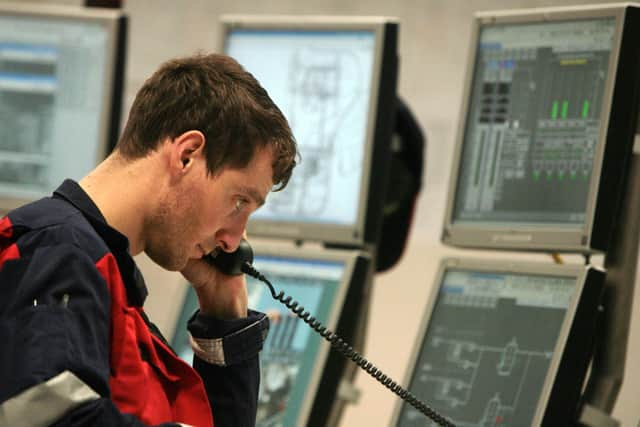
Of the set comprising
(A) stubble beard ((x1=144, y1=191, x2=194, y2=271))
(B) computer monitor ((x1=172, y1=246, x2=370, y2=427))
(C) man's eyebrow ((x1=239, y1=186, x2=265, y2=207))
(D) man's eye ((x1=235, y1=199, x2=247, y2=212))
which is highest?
(C) man's eyebrow ((x1=239, y1=186, x2=265, y2=207))

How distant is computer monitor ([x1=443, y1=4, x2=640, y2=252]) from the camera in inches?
112

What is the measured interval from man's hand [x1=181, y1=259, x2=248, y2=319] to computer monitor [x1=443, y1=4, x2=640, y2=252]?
0.84m

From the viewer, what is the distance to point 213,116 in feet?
6.52

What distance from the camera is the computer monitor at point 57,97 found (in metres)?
3.91

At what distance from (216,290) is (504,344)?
2.63ft

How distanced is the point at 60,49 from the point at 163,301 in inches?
35.8

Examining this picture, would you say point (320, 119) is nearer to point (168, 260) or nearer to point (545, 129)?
point (545, 129)

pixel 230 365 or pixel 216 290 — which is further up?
pixel 216 290

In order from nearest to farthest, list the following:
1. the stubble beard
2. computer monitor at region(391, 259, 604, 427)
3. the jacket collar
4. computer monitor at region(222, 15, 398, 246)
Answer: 1. the jacket collar
2. the stubble beard
3. computer monitor at region(391, 259, 604, 427)
4. computer monitor at region(222, 15, 398, 246)

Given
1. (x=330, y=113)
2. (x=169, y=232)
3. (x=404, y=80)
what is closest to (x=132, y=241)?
(x=169, y=232)

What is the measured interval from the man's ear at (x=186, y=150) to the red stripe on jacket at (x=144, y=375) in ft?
0.72

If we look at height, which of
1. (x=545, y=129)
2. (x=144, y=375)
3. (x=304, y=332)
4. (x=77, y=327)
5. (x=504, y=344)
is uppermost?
(x=545, y=129)

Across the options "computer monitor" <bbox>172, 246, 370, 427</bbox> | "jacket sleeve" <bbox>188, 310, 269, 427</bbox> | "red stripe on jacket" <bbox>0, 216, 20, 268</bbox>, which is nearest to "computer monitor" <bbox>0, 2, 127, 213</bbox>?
"computer monitor" <bbox>172, 246, 370, 427</bbox>

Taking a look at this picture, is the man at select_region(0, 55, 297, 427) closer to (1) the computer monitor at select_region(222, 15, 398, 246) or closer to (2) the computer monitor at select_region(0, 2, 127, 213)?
(1) the computer monitor at select_region(222, 15, 398, 246)
